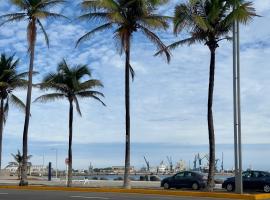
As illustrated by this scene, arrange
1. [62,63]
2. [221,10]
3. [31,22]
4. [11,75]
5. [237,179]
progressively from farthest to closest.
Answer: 1. [11,75]
2. [62,63]
3. [31,22]
4. [221,10]
5. [237,179]

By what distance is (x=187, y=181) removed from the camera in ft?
119

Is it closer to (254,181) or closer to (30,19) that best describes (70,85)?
(30,19)

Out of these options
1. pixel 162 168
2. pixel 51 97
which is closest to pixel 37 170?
pixel 162 168

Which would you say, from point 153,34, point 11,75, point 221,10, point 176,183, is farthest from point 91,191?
point 11,75

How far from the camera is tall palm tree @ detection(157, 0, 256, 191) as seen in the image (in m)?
28.1

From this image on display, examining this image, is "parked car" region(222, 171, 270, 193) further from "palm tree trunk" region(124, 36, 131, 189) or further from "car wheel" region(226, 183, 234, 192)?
"palm tree trunk" region(124, 36, 131, 189)

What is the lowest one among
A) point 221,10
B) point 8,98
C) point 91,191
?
point 91,191

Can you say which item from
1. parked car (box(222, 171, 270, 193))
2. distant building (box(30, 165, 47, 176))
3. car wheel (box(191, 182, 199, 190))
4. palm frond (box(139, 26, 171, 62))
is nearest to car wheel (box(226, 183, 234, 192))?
parked car (box(222, 171, 270, 193))

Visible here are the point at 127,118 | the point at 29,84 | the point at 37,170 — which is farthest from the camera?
the point at 37,170

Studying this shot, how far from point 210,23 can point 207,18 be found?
41 centimetres

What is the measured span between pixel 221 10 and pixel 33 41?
14.5 meters

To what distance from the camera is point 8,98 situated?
147 ft

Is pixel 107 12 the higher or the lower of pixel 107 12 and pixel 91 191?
the higher

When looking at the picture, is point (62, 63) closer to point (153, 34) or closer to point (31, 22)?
point (31, 22)
